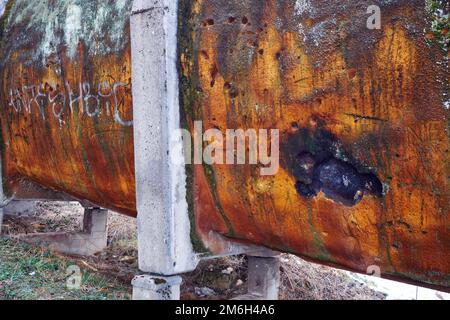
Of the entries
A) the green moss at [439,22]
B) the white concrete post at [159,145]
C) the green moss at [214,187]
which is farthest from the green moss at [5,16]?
the green moss at [439,22]

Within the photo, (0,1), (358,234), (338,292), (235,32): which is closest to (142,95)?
(235,32)

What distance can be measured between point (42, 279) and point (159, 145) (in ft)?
8.25

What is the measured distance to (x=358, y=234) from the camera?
356 centimetres

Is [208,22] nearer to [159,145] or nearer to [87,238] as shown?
[159,145]

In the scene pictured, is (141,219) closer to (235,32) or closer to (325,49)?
(235,32)

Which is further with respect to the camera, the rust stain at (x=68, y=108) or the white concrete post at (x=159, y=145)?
the rust stain at (x=68, y=108)

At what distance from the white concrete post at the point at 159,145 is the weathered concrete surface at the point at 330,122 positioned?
0.14 m

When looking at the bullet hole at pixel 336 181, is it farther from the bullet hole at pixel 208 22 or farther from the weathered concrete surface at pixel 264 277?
the weathered concrete surface at pixel 264 277

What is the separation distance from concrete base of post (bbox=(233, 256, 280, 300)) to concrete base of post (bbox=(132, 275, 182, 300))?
223cm

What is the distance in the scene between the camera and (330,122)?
11.6 feet

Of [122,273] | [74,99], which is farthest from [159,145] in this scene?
[122,273]

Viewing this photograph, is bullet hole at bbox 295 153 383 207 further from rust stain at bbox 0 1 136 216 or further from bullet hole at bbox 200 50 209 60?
rust stain at bbox 0 1 136 216

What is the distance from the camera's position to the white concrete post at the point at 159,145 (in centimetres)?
425

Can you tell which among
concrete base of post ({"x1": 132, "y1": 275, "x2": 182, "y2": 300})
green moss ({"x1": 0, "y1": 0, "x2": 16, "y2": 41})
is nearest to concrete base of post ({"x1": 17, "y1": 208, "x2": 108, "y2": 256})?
green moss ({"x1": 0, "y1": 0, "x2": 16, "y2": 41})
